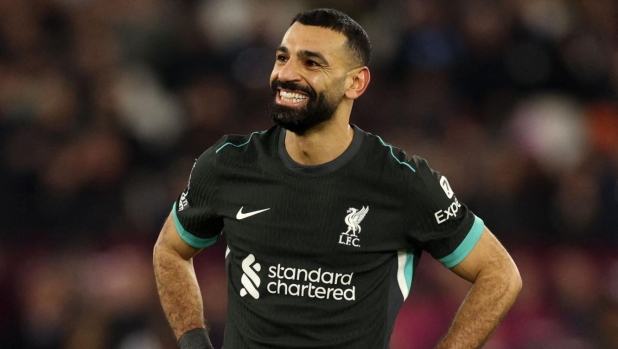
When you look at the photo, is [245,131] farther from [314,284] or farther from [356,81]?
[314,284]

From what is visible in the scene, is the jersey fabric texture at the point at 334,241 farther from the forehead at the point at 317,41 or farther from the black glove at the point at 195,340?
the forehead at the point at 317,41

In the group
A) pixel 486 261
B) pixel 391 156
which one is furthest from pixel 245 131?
pixel 486 261

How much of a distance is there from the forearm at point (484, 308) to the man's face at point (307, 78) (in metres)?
0.81

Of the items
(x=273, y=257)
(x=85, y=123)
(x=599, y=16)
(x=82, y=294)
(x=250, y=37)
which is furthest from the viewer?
(x=599, y=16)

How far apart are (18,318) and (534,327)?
3.47m

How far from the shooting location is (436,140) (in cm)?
838

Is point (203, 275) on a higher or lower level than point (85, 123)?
lower

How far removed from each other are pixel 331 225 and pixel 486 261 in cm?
57

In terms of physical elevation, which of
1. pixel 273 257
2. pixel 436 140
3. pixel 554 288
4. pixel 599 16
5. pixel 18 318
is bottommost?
pixel 18 318

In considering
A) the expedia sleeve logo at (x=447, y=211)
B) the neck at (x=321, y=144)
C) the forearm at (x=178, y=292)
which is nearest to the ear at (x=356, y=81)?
the neck at (x=321, y=144)

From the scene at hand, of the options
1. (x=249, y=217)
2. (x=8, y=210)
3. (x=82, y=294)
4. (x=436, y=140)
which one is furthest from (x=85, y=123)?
(x=249, y=217)

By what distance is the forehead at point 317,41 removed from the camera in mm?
3787

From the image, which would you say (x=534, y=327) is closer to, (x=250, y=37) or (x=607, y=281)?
(x=607, y=281)

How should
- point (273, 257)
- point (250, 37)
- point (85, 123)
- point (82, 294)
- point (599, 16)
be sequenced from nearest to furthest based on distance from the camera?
point (273, 257) < point (82, 294) < point (85, 123) < point (250, 37) < point (599, 16)
